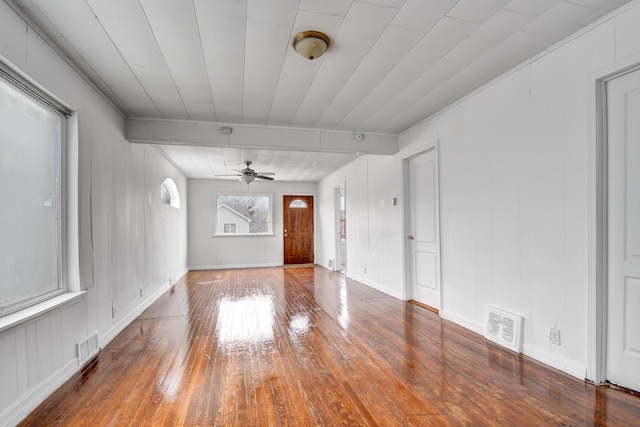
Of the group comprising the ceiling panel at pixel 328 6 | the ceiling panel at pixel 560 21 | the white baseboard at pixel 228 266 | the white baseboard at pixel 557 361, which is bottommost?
the white baseboard at pixel 228 266

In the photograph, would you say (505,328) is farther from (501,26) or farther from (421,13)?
(421,13)

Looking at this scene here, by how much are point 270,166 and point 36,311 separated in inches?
217

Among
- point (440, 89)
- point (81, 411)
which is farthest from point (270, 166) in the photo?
point (81, 411)

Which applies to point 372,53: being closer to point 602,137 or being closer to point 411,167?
point 602,137

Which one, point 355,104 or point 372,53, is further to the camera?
point 355,104

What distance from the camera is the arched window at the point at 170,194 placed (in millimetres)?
6582

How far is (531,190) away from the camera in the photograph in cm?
280

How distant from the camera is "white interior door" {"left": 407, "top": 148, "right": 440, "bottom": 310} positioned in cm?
427

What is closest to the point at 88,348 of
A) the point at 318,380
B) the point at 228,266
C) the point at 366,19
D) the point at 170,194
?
the point at 318,380

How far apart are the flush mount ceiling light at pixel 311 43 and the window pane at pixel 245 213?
708 centimetres

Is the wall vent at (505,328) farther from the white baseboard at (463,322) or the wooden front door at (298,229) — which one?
the wooden front door at (298,229)

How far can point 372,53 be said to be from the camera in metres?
2.66

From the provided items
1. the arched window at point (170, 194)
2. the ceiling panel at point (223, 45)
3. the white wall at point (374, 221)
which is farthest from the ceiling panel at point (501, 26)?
the arched window at point (170, 194)

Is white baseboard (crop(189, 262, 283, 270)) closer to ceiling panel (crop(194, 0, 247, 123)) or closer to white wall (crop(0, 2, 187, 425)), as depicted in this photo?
white wall (crop(0, 2, 187, 425))
